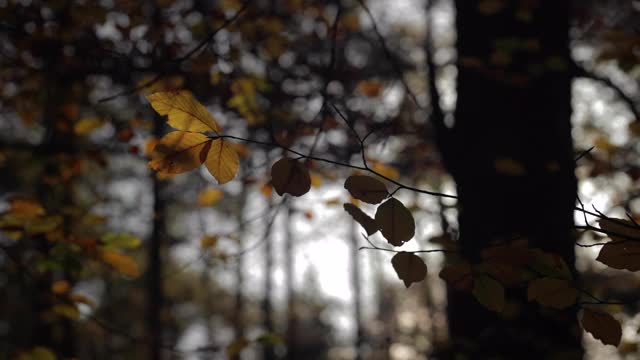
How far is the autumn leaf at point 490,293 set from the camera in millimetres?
996

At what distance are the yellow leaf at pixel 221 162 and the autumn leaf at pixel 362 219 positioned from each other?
0.22 metres

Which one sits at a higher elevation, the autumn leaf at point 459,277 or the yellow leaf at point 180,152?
the yellow leaf at point 180,152

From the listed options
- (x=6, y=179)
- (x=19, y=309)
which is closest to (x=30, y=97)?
(x=6, y=179)

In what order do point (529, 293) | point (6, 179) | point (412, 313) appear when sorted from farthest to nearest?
point (412, 313)
point (6, 179)
point (529, 293)

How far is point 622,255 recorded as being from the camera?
90 centimetres

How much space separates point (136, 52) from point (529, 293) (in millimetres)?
2085

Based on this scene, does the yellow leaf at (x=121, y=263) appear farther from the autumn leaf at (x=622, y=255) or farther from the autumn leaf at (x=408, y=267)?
the autumn leaf at (x=622, y=255)

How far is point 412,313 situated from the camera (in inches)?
856

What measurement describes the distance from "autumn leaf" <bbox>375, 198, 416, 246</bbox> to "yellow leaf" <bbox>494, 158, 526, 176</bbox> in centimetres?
113

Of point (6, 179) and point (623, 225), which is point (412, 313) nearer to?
point (6, 179)

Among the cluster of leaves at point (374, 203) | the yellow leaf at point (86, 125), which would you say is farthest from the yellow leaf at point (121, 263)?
the cluster of leaves at point (374, 203)

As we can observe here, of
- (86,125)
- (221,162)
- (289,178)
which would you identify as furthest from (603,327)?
(86,125)

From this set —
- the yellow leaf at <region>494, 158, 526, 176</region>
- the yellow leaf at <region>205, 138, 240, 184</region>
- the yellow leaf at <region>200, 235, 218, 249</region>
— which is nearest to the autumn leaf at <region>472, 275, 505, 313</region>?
the yellow leaf at <region>205, 138, 240, 184</region>

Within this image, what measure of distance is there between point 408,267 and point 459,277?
0.18m
